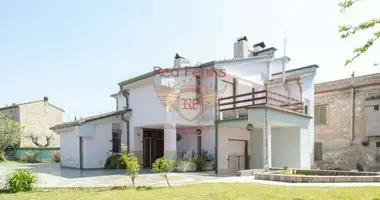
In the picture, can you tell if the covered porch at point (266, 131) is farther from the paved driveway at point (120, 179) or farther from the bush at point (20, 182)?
the bush at point (20, 182)

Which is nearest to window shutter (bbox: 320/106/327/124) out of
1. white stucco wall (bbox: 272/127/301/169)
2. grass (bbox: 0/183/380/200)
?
white stucco wall (bbox: 272/127/301/169)

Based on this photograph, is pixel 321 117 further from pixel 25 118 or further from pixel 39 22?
pixel 25 118

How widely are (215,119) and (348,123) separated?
12.4 meters

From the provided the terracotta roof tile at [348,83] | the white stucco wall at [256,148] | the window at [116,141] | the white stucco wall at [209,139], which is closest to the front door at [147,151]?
the window at [116,141]

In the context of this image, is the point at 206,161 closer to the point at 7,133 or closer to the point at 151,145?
the point at 151,145

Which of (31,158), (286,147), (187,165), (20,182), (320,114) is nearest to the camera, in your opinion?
(20,182)

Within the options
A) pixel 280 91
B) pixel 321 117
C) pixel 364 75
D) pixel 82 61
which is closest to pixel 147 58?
pixel 82 61

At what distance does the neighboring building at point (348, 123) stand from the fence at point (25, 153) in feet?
83.3

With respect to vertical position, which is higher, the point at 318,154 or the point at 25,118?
the point at 25,118

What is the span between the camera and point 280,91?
22.3m

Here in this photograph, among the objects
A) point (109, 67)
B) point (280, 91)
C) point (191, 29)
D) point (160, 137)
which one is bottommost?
point (160, 137)

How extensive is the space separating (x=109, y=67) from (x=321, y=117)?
16959mm

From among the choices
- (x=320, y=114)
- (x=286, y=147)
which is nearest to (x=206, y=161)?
(x=286, y=147)

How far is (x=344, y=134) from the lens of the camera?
25.3 meters
